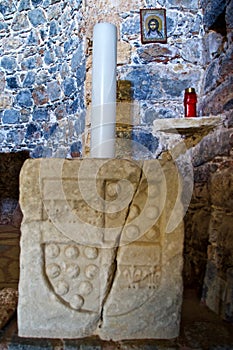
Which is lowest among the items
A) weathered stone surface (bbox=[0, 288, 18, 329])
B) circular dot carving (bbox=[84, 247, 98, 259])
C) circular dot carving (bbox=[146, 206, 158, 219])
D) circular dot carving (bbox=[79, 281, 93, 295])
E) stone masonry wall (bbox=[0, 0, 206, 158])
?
weathered stone surface (bbox=[0, 288, 18, 329])

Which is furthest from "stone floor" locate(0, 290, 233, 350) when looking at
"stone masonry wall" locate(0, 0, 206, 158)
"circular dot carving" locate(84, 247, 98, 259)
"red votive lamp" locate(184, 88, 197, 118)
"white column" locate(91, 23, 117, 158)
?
"stone masonry wall" locate(0, 0, 206, 158)

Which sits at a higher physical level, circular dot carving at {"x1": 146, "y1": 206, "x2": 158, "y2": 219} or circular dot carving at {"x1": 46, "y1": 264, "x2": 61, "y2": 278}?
circular dot carving at {"x1": 146, "y1": 206, "x2": 158, "y2": 219}

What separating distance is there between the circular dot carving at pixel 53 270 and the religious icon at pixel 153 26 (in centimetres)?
177

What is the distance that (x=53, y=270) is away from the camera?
1.08 m

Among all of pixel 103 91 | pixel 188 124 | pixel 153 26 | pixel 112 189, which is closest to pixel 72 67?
pixel 153 26

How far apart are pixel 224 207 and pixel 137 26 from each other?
57.4 inches

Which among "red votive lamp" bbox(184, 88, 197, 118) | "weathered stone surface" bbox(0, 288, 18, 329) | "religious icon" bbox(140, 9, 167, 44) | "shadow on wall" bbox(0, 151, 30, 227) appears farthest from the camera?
"shadow on wall" bbox(0, 151, 30, 227)

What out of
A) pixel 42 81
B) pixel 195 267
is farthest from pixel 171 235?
pixel 42 81

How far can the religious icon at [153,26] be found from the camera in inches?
88.7

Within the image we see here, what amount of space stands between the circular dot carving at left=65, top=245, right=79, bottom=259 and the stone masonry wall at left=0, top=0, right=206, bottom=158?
1.34 m

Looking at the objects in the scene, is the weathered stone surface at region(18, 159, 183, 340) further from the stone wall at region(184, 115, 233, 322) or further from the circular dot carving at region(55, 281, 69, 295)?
the stone wall at region(184, 115, 233, 322)

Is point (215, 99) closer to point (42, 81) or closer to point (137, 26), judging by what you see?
point (137, 26)

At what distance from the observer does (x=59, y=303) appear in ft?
3.54

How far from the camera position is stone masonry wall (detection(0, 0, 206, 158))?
7.46 ft
